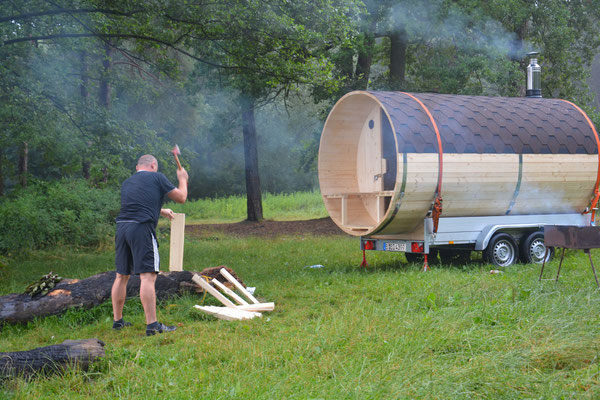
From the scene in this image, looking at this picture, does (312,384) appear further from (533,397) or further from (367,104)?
(367,104)

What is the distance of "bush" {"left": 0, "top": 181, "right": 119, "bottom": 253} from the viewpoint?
14.7 m

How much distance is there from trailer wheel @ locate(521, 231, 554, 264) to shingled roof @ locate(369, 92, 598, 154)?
5.00 feet

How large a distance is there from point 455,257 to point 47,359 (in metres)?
8.46

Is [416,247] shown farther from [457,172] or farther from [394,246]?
[457,172]

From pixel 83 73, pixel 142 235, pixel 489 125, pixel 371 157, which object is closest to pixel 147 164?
pixel 142 235

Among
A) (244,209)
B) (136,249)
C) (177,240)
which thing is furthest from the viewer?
(244,209)

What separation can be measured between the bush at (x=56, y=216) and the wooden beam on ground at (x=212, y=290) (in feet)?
25.4

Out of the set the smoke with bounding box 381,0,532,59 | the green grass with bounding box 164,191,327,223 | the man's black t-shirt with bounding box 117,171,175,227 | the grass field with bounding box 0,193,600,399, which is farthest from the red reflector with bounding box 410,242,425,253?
the green grass with bounding box 164,191,327,223

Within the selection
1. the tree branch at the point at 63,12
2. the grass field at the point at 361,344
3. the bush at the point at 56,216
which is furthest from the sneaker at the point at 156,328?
the bush at the point at 56,216

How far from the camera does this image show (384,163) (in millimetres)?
11617

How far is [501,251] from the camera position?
11.1 metres

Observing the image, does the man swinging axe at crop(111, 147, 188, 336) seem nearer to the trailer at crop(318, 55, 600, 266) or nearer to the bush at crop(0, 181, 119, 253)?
the trailer at crop(318, 55, 600, 266)

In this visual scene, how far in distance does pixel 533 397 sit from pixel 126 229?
453cm

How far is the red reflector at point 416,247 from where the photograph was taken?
10.4 metres
